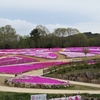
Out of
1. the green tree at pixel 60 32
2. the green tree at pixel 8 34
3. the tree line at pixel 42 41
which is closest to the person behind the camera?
the tree line at pixel 42 41

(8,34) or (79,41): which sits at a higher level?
(8,34)

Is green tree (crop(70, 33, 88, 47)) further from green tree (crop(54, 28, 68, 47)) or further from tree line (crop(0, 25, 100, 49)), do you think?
green tree (crop(54, 28, 68, 47))

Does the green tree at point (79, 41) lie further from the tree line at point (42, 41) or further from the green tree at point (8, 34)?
the green tree at point (8, 34)

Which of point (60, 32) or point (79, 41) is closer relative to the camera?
point (79, 41)

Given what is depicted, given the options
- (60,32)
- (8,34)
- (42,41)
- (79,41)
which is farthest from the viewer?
(60,32)

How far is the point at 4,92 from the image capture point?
15445 millimetres

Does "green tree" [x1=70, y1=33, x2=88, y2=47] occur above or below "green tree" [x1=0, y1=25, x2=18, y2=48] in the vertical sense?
below

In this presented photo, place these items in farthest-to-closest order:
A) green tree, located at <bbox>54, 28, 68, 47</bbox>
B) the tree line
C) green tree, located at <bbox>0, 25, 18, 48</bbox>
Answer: green tree, located at <bbox>54, 28, 68, 47</bbox>
green tree, located at <bbox>0, 25, 18, 48</bbox>
the tree line

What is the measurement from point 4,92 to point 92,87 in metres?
6.42

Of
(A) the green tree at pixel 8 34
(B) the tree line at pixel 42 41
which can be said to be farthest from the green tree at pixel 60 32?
(A) the green tree at pixel 8 34

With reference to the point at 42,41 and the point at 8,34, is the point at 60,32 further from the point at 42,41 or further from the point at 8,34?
the point at 8,34

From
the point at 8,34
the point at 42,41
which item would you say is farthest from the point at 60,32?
the point at 8,34

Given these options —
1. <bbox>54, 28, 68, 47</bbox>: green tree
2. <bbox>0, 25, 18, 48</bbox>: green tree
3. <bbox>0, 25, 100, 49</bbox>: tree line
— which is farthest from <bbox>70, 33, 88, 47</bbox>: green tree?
<bbox>0, 25, 18, 48</bbox>: green tree

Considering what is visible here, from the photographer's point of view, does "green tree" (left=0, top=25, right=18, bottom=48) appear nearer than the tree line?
No
